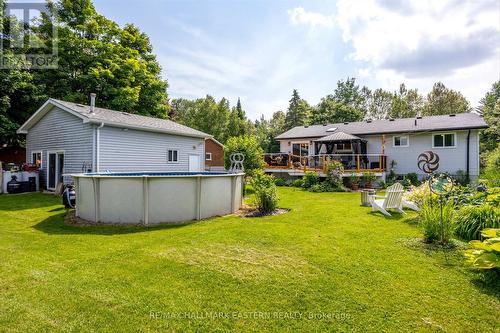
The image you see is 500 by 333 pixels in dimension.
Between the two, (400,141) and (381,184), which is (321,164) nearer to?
(381,184)

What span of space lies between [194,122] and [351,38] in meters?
25.1

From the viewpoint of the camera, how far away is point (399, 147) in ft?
61.1

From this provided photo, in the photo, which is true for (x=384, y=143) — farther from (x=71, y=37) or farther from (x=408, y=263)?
(x=71, y=37)

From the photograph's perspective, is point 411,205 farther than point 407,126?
No

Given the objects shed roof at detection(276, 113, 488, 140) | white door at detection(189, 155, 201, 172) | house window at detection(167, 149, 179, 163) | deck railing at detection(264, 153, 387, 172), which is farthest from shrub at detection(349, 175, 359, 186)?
house window at detection(167, 149, 179, 163)

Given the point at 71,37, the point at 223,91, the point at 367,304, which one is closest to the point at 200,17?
the point at 367,304

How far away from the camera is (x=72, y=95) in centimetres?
2095

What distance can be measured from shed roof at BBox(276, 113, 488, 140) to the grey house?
11.7 meters

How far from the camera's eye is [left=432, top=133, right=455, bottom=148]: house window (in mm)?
17016

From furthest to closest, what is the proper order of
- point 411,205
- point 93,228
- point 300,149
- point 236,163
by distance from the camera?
point 300,149 → point 236,163 → point 411,205 → point 93,228

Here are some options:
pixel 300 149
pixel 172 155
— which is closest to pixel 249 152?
pixel 172 155

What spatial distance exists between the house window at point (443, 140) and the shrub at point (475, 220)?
45.5ft

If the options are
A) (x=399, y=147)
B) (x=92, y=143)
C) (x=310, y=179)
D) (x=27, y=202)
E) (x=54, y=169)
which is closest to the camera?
(x=27, y=202)

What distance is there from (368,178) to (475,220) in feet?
33.0
